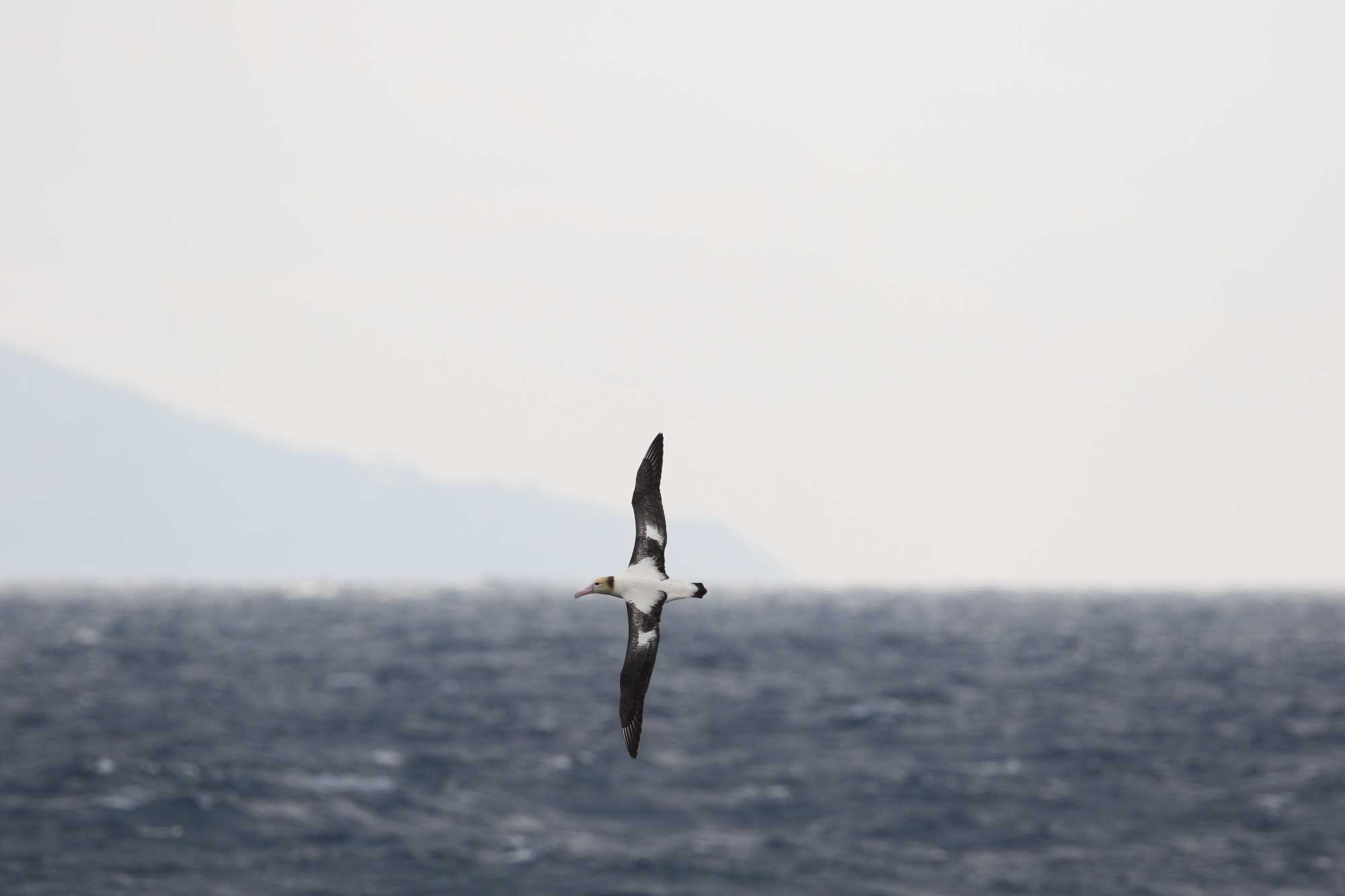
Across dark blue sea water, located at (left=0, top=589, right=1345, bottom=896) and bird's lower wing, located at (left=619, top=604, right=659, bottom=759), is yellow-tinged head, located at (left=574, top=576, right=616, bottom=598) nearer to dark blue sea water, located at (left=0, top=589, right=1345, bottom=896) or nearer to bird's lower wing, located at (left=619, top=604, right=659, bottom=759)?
bird's lower wing, located at (left=619, top=604, right=659, bottom=759)

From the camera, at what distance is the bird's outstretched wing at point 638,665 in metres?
10.2

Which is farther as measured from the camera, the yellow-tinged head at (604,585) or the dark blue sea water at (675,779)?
the dark blue sea water at (675,779)

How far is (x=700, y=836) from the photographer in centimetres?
4756

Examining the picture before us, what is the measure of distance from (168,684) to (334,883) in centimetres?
4839

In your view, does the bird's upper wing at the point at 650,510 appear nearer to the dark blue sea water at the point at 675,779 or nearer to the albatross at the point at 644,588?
the albatross at the point at 644,588

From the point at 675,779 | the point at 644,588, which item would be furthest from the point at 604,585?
the point at 675,779

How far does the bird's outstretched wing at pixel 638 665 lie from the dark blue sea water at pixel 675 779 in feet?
107

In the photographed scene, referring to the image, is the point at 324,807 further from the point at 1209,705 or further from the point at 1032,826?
the point at 1209,705

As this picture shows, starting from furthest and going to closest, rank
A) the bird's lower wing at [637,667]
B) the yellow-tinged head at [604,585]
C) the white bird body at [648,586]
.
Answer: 1. the yellow-tinged head at [604,585]
2. the bird's lower wing at [637,667]
3. the white bird body at [648,586]

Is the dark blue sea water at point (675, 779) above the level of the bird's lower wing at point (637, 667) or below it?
below

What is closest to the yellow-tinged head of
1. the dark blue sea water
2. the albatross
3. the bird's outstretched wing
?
the albatross

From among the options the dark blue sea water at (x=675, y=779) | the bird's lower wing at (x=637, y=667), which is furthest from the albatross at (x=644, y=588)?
the dark blue sea water at (x=675, y=779)

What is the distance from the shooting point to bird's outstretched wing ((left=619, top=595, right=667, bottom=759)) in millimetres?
10195

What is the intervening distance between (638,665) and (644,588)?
1.74 feet
